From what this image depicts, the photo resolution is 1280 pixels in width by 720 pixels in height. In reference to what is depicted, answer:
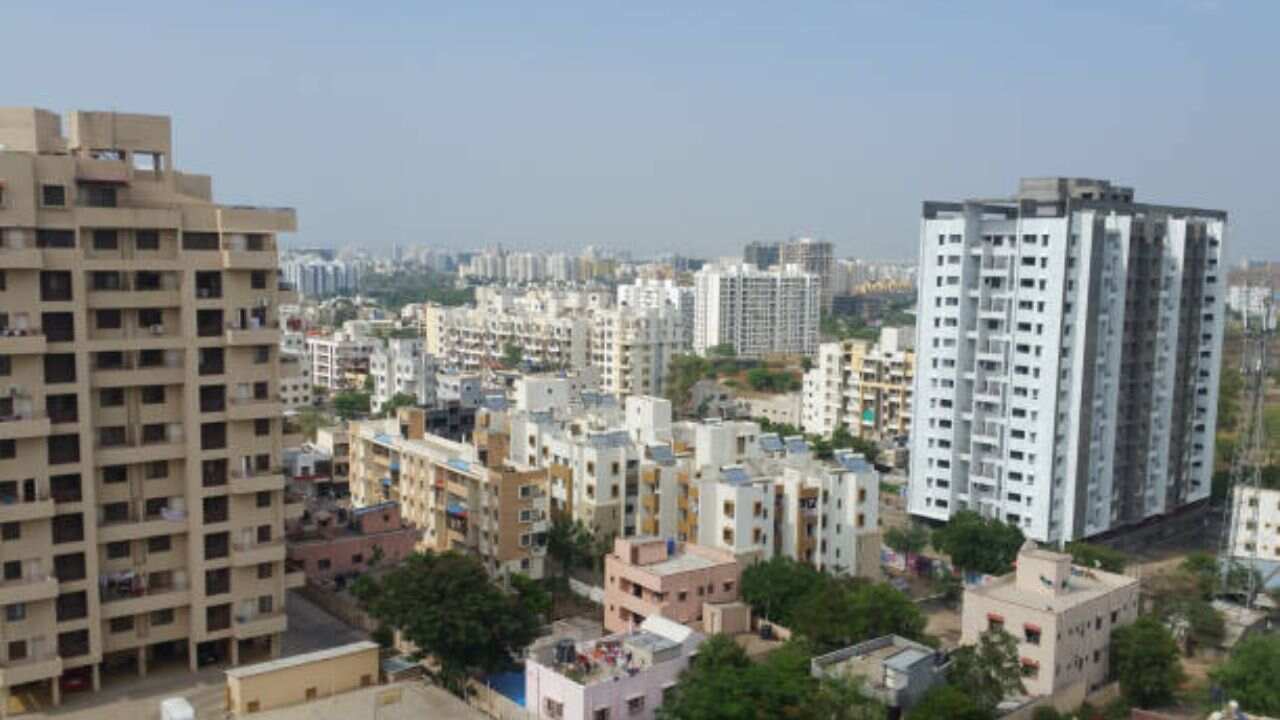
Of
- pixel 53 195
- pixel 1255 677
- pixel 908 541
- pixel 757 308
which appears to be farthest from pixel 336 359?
pixel 1255 677

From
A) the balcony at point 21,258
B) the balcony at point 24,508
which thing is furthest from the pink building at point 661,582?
the balcony at point 21,258

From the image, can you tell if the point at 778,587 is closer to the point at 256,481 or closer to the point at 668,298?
the point at 256,481

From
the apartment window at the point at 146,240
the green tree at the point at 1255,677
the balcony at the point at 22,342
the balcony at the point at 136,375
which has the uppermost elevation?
the apartment window at the point at 146,240

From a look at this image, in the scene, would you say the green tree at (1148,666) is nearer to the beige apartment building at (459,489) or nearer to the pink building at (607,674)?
the pink building at (607,674)

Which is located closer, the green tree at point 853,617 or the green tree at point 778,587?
the green tree at point 853,617

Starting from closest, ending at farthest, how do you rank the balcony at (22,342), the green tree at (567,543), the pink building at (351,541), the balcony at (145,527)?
the balcony at (22,342) → the balcony at (145,527) → the pink building at (351,541) → the green tree at (567,543)

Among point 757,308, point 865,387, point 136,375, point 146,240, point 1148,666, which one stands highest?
point 146,240

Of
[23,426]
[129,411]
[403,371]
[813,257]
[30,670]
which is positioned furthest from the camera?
[813,257]

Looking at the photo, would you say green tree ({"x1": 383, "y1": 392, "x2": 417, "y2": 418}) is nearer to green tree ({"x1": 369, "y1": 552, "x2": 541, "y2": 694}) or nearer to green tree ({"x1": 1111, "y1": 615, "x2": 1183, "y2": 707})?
green tree ({"x1": 369, "y1": 552, "x2": 541, "y2": 694})

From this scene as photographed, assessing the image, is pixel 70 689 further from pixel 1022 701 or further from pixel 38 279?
pixel 1022 701
